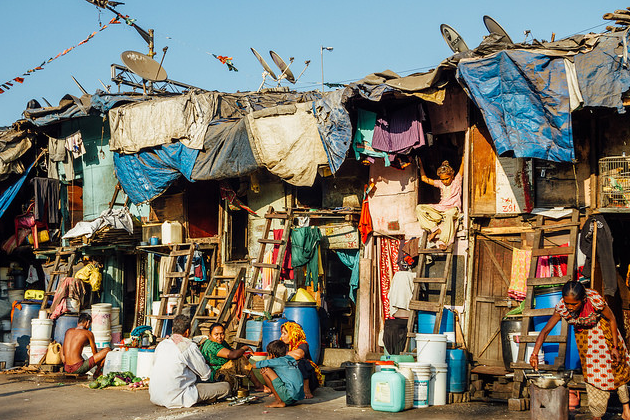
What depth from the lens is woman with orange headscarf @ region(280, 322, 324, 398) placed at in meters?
10.7

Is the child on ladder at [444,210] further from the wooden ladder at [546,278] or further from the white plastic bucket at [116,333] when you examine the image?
the white plastic bucket at [116,333]

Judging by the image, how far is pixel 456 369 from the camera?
10672mm

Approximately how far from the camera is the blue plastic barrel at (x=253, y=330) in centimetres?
1337

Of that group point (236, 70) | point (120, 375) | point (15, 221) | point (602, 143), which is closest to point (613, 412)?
point (602, 143)

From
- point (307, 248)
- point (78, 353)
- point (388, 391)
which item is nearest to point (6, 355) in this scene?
point (78, 353)

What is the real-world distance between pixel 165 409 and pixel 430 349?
148 inches

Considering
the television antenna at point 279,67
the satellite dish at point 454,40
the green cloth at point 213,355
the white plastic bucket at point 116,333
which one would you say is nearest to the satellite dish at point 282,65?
the television antenna at point 279,67

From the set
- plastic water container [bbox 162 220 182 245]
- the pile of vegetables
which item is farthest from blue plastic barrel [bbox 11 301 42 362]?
the pile of vegetables

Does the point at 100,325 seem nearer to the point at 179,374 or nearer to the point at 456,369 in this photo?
the point at 179,374

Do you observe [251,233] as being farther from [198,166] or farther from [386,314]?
[386,314]

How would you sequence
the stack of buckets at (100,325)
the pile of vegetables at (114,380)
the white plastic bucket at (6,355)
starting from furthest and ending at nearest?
1. the stack of buckets at (100,325)
2. the white plastic bucket at (6,355)
3. the pile of vegetables at (114,380)

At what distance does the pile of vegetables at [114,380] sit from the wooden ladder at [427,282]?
15.4ft

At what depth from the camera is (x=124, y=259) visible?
19.1 metres

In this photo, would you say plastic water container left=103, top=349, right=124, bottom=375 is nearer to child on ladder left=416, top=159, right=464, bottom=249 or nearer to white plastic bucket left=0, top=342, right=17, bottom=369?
white plastic bucket left=0, top=342, right=17, bottom=369
